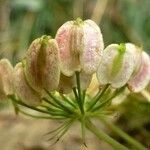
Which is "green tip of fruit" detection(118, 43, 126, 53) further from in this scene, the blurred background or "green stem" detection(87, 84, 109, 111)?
the blurred background

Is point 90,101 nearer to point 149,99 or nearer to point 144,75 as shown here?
point 144,75

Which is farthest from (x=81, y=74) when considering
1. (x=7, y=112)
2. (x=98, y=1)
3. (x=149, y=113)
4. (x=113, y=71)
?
(x=98, y=1)

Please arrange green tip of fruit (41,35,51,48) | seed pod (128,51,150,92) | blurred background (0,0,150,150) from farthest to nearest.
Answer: blurred background (0,0,150,150)
seed pod (128,51,150,92)
green tip of fruit (41,35,51,48)

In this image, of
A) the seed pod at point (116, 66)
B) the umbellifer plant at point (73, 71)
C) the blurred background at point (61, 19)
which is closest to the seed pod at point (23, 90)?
the umbellifer plant at point (73, 71)

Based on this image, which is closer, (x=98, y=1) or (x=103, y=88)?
(x=103, y=88)

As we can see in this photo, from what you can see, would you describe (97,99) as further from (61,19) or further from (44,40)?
(61,19)

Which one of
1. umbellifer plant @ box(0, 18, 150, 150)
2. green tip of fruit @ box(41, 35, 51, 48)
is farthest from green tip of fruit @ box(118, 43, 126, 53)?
green tip of fruit @ box(41, 35, 51, 48)

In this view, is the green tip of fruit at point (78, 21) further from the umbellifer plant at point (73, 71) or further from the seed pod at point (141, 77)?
the seed pod at point (141, 77)
